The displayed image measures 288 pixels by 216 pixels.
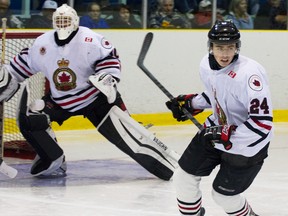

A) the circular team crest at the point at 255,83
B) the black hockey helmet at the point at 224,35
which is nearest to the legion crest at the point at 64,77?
the black hockey helmet at the point at 224,35

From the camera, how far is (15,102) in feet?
22.6

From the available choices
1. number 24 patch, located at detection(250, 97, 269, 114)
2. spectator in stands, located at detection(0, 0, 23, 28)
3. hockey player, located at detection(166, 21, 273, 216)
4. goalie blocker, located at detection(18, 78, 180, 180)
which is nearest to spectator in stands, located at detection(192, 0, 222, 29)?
spectator in stands, located at detection(0, 0, 23, 28)

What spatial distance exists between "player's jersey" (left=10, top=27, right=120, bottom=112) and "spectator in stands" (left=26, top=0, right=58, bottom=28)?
6.28ft

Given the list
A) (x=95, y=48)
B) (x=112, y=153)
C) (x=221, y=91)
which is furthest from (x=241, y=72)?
(x=112, y=153)

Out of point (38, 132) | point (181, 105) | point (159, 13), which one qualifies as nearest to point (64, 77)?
point (38, 132)

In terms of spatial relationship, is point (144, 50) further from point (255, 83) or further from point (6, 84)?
point (255, 83)

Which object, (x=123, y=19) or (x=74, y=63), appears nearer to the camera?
(x=74, y=63)

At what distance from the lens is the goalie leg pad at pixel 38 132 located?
243 inches

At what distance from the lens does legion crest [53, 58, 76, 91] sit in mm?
6016

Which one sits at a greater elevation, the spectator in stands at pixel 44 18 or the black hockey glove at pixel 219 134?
the black hockey glove at pixel 219 134

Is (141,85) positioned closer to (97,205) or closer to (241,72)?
(97,205)

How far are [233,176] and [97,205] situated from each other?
1197 millimetres

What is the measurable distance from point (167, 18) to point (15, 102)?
2243 millimetres

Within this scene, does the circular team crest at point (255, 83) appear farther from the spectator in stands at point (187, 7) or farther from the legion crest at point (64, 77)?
the spectator in stands at point (187, 7)
